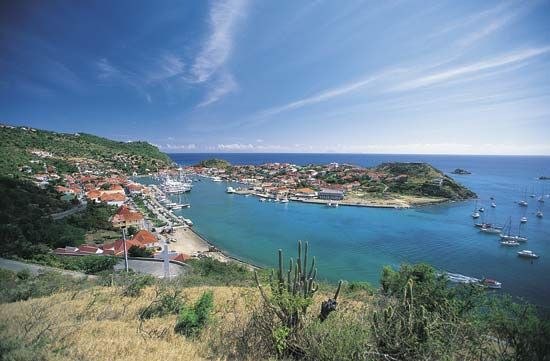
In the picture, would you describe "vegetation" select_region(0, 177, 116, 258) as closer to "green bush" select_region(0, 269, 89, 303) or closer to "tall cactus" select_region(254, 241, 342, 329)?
"green bush" select_region(0, 269, 89, 303)

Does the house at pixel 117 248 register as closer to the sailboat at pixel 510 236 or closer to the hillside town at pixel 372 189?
the hillside town at pixel 372 189

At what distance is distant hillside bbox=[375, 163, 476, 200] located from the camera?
47625 millimetres

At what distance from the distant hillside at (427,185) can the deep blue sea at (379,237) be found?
4.73m

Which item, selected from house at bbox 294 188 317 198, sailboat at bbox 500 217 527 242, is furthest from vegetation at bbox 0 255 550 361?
house at bbox 294 188 317 198

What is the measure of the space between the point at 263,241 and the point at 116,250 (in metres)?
13.2

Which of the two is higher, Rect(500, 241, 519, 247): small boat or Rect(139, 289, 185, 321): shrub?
Rect(139, 289, 185, 321): shrub

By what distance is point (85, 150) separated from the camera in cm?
7688

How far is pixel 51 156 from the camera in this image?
5838 cm

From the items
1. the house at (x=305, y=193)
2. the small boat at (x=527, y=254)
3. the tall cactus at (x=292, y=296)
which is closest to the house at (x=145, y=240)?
the tall cactus at (x=292, y=296)

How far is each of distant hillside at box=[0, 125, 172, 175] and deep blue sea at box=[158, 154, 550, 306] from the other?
31971 mm

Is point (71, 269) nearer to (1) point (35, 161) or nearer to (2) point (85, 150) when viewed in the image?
(1) point (35, 161)

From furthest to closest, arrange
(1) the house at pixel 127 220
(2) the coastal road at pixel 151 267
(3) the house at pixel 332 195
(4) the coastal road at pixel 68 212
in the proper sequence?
(3) the house at pixel 332 195 < (1) the house at pixel 127 220 < (4) the coastal road at pixel 68 212 < (2) the coastal road at pixel 151 267

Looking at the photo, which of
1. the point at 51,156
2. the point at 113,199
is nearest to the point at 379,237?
the point at 113,199

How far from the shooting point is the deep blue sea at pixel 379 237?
19.9 metres
